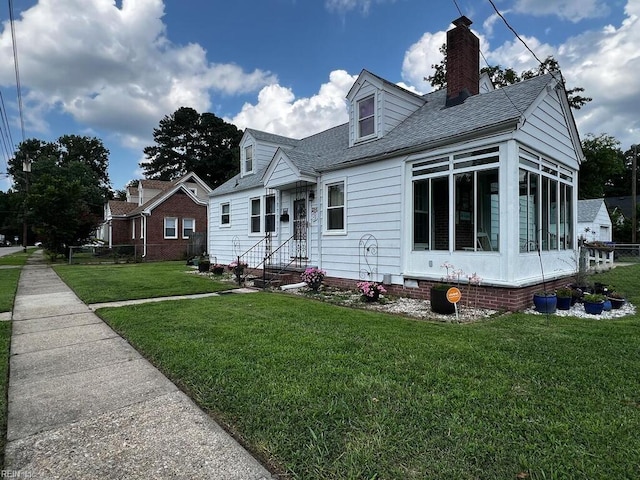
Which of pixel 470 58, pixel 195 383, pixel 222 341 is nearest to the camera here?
pixel 195 383

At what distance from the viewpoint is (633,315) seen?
657cm

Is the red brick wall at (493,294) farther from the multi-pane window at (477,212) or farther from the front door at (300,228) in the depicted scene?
the front door at (300,228)

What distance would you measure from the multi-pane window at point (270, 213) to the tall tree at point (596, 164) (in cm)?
3006

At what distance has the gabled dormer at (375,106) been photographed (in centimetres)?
1009

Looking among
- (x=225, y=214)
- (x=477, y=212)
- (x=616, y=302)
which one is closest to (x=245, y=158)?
(x=225, y=214)

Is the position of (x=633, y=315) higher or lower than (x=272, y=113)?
lower

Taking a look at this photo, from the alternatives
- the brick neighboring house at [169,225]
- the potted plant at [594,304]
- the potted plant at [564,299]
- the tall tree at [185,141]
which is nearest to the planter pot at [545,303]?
the potted plant at [564,299]

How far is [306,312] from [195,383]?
3.31m

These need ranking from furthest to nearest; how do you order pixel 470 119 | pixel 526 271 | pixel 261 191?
pixel 261 191 → pixel 470 119 → pixel 526 271

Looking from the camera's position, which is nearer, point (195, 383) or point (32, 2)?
point (195, 383)

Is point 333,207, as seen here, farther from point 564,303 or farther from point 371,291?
point 564,303

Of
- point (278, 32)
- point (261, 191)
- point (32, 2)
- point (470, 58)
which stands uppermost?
point (278, 32)

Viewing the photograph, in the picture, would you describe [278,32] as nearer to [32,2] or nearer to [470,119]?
[32,2]

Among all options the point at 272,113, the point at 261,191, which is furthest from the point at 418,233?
the point at 272,113
